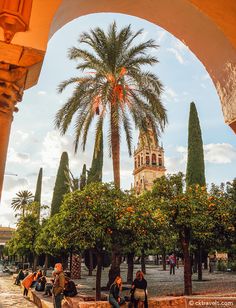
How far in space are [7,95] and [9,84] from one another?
0.09m

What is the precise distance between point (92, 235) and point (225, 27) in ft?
27.1

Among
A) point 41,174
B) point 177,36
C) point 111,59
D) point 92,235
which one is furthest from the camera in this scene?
point 41,174

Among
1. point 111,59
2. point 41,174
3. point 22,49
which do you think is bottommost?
point 22,49

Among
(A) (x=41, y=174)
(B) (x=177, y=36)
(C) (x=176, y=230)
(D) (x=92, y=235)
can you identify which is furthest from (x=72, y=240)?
(A) (x=41, y=174)

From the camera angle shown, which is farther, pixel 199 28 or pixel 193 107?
pixel 193 107

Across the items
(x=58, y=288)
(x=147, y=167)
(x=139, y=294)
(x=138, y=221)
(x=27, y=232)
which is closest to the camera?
(x=58, y=288)

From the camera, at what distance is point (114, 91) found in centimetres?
1280

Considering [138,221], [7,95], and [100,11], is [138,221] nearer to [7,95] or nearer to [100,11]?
[100,11]

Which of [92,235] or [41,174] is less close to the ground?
[41,174]

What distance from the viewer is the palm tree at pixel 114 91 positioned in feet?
41.7

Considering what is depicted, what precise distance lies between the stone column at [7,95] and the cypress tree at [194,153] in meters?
26.4

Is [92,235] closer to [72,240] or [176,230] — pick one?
[72,240]

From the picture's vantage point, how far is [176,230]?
1325cm

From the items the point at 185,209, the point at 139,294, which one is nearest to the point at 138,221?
the point at 185,209
